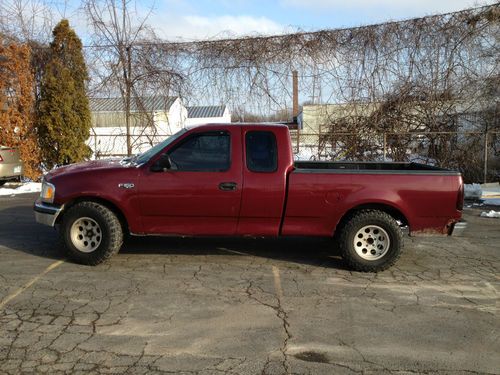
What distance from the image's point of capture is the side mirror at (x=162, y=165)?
593 cm

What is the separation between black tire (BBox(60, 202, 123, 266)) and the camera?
5984 mm

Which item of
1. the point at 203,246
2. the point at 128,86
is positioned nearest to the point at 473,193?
the point at 203,246

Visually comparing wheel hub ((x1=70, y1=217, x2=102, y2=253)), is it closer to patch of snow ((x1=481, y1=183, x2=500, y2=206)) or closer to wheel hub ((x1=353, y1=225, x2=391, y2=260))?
wheel hub ((x1=353, y1=225, x2=391, y2=260))

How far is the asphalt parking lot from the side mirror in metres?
1.23

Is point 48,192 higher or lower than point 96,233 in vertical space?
higher

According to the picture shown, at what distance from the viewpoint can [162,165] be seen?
593 cm

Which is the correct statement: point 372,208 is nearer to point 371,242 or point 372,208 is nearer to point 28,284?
point 371,242

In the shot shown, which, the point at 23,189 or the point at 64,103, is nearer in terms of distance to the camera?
the point at 23,189

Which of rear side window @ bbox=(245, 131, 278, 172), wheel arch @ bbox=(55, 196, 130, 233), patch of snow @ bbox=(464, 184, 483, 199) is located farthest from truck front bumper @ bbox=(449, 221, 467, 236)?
patch of snow @ bbox=(464, 184, 483, 199)

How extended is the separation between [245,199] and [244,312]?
5.46 ft

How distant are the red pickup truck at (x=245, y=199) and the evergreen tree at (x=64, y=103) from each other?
9.21m

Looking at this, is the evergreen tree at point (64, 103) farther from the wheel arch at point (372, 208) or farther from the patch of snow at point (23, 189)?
the wheel arch at point (372, 208)

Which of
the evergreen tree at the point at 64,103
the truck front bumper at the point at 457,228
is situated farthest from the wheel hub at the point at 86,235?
the evergreen tree at the point at 64,103

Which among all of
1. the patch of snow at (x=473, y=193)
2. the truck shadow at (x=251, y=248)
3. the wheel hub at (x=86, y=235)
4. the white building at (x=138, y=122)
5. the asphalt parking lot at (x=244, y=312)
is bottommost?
the asphalt parking lot at (x=244, y=312)
